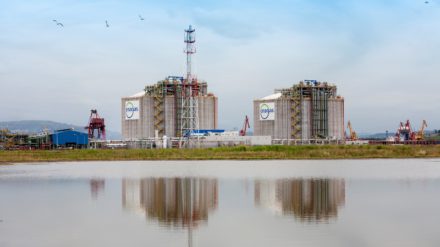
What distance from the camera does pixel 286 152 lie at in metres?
90.5

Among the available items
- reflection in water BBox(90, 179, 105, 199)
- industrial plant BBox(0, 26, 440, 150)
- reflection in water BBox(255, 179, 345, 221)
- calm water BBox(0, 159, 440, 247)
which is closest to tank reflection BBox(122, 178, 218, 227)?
calm water BBox(0, 159, 440, 247)

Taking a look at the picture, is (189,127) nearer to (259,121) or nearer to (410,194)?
(259,121)

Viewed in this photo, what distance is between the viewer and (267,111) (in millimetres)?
130625

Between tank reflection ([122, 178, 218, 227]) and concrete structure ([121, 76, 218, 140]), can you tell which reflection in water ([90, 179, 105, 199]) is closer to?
tank reflection ([122, 178, 218, 227])

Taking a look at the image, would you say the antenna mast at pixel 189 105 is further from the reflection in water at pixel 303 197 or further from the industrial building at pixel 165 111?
the reflection in water at pixel 303 197

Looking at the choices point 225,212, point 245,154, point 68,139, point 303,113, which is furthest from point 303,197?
point 68,139

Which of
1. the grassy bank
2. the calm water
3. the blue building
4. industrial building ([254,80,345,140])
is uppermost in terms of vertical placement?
industrial building ([254,80,345,140])

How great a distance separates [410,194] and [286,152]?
5688 cm

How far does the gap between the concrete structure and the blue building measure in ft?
34.1

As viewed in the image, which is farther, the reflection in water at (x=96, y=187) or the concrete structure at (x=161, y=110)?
the concrete structure at (x=161, y=110)

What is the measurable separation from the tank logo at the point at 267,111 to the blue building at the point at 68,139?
Answer: 37.3 m

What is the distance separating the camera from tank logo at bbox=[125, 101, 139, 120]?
13200 cm

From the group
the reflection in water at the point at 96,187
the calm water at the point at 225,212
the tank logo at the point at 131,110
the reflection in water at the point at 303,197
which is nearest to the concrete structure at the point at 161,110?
the tank logo at the point at 131,110

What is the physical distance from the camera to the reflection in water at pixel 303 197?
27502 mm
